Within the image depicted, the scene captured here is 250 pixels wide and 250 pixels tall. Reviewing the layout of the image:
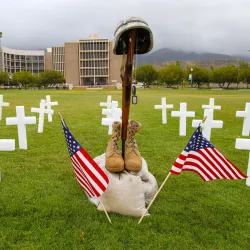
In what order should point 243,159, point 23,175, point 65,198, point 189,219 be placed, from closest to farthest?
point 189,219 → point 65,198 → point 23,175 → point 243,159

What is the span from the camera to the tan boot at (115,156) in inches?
161

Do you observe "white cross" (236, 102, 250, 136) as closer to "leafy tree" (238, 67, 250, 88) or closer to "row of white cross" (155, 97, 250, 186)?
"row of white cross" (155, 97, 250, 186)

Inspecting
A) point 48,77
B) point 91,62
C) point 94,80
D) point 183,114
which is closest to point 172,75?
point 48,77

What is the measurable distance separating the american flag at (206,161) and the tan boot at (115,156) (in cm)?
67

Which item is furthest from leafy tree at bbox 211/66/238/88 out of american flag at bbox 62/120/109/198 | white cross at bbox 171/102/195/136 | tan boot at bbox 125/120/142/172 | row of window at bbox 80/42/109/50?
american flag at bbox 62/120/109/198

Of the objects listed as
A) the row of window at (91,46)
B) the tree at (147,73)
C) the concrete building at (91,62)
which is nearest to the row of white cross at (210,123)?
the tree at (147,73)

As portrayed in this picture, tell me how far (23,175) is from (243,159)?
4.43m

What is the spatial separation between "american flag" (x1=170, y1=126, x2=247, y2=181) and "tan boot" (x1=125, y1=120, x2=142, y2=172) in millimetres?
503

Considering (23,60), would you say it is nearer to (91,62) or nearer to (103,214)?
(91,62)

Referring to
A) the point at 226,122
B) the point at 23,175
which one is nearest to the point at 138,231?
the point at 23,175

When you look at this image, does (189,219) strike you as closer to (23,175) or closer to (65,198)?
(65,198)

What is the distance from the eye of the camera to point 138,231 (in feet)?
11.8

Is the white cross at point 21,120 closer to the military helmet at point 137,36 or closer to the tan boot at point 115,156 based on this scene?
the tan boot at point 115,156

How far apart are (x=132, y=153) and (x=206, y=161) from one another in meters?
0.94
